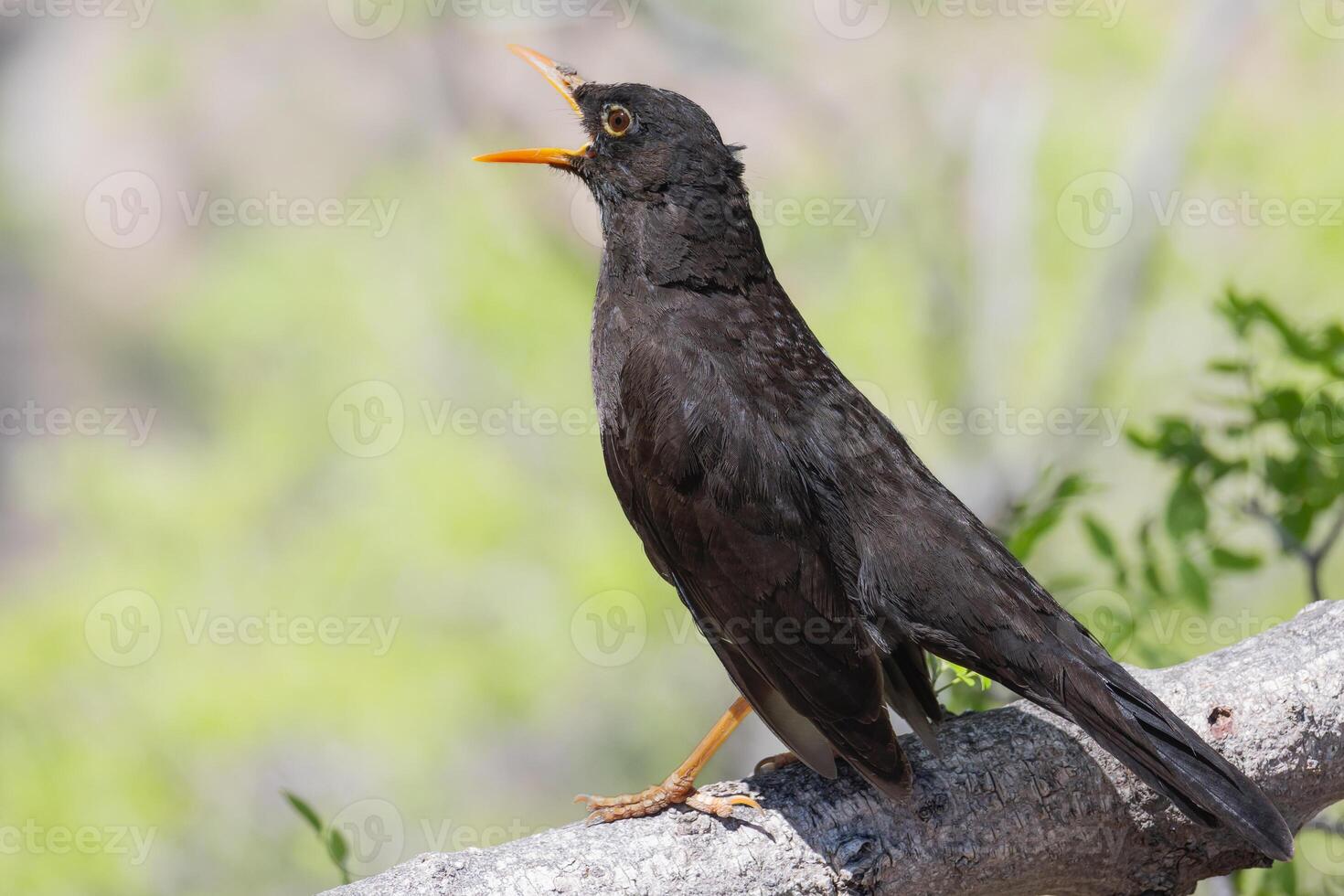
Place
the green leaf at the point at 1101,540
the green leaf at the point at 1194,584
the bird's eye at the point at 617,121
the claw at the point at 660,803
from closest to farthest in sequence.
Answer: the claw at the point at 660,803
the green leaf at the point at 1194,584
the green leaf at the point at 1101,540
the bird's eye at the point at 617,121

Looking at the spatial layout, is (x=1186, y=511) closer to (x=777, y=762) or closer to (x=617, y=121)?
(x=777, y=762)

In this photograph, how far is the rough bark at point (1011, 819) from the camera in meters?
2.53

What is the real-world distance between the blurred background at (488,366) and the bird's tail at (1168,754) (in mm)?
4626

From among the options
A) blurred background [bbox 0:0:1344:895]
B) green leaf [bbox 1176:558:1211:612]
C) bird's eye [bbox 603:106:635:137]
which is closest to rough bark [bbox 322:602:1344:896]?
green leaf [bbox 1176:558:1211:612]

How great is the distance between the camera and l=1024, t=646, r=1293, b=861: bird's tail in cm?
245

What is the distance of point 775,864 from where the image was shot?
8.43 feet

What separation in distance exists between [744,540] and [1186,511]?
125cm

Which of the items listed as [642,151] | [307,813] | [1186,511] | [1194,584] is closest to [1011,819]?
[1194,584]

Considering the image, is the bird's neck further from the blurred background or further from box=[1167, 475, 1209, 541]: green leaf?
the blurred background

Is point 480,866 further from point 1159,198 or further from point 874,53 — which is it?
point 874,53

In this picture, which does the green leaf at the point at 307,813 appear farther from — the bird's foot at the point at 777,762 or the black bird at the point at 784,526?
the bird's foot at the point at 777,762

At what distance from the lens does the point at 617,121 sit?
3.61 metres

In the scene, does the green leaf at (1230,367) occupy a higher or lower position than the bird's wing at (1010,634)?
higher

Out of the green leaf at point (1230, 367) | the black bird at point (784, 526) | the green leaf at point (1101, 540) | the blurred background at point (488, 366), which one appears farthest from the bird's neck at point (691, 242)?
the blurred background at point (488, 366)
